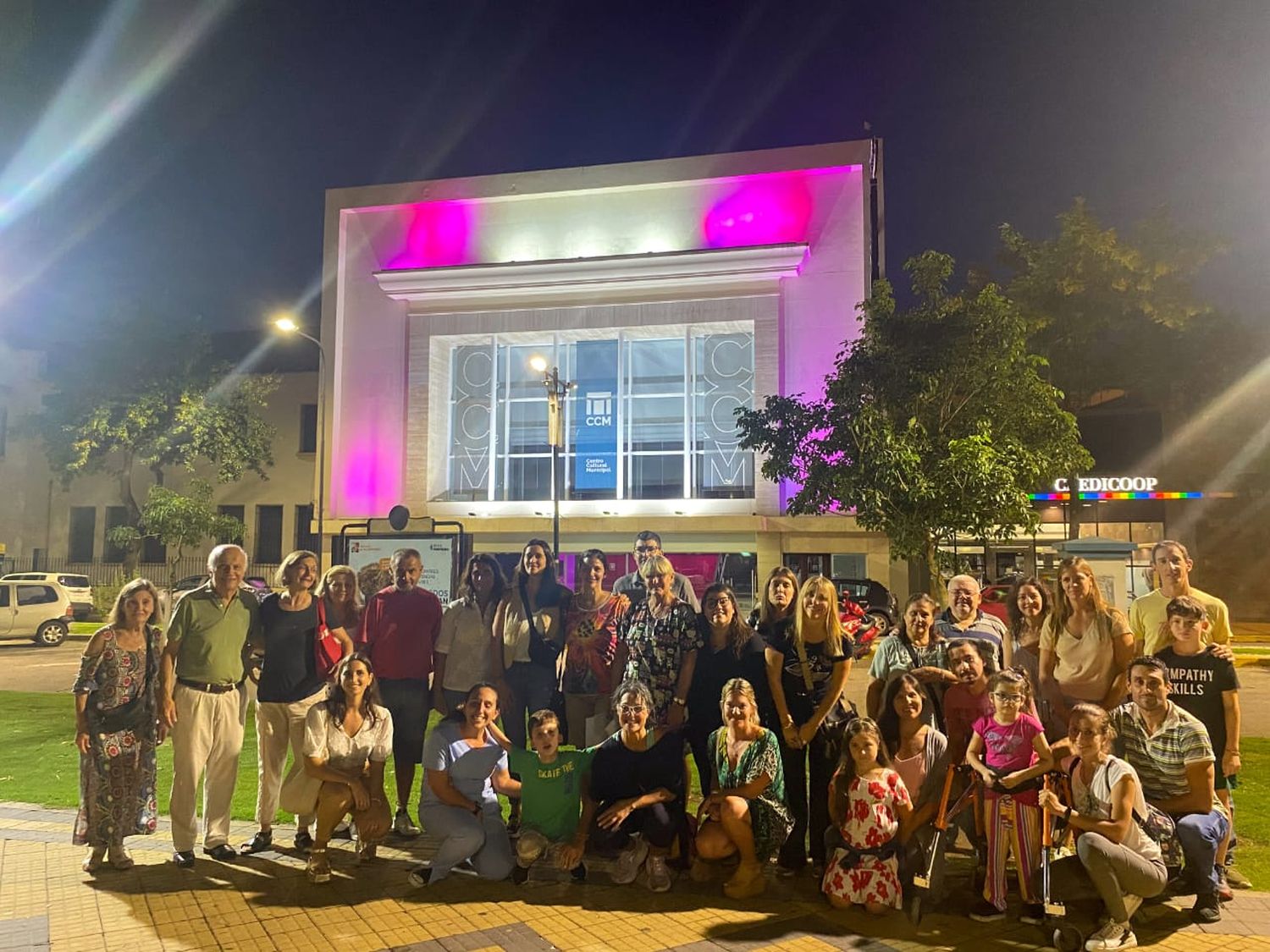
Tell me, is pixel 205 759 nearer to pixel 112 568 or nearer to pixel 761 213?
pixel 761 213

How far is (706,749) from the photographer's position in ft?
18.2

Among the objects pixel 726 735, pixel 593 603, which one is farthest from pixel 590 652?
pixel 726 735

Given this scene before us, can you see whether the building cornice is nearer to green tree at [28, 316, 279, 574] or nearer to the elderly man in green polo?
green tree at [28, 316, 279, 574]

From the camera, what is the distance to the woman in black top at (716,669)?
18.7ft

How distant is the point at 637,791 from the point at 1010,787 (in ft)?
6.84

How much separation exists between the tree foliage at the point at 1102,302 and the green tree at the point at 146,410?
1044 inches

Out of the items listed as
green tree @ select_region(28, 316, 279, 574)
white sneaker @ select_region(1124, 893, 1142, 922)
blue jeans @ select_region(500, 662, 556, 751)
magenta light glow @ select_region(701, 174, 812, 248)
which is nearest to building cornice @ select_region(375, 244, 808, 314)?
magenta light glow @ select_region(701, 174, 812, 248)

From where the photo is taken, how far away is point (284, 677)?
5918mm

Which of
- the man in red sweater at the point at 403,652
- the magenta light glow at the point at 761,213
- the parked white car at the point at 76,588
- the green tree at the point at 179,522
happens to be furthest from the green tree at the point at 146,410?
the man in red sweater at the point at 403,652

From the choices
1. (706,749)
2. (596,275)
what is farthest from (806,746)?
(596,275)

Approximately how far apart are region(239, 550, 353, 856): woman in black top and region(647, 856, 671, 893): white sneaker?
2.32 metres

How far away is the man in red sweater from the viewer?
6371 millimetres

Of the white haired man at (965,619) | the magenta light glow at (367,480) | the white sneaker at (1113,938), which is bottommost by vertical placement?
the white sneaker at (1113,938)

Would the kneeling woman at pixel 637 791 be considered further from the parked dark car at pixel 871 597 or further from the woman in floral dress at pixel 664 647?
the parked dark car at pixel 871 597
